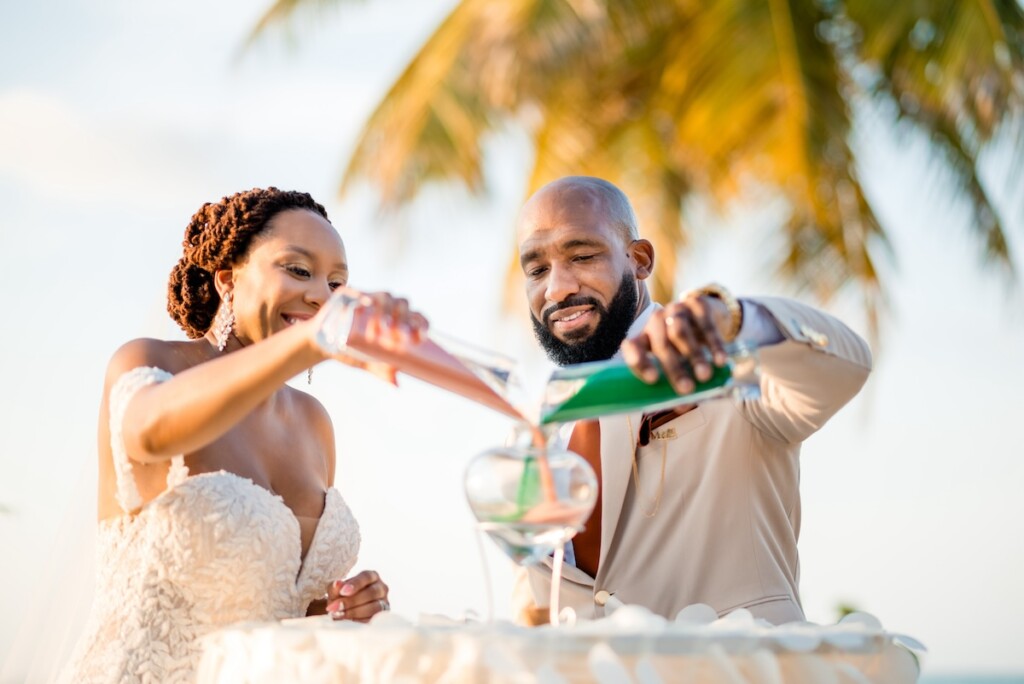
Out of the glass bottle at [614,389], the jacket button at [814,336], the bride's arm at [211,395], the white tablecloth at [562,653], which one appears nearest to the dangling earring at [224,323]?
the bride's arm at [211,395]

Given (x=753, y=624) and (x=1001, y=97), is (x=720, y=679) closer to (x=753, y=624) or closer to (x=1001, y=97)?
(x=753, y=624)

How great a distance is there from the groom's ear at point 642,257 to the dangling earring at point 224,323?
1428 millimetres

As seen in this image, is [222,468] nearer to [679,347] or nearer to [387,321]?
[387,321]

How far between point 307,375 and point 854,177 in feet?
26.6

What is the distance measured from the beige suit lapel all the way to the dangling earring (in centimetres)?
110

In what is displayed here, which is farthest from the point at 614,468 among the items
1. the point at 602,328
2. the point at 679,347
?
the point at 679,347

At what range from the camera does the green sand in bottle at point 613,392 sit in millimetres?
2004

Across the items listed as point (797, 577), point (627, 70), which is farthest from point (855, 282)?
point (797, 577)

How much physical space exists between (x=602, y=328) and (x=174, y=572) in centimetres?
168

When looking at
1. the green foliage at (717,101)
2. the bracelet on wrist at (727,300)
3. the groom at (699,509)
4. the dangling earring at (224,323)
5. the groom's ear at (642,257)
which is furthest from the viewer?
the green foliage at (717,101)

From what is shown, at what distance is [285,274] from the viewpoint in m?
3.05

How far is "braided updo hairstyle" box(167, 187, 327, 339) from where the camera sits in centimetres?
316

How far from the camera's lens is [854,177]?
1058cm

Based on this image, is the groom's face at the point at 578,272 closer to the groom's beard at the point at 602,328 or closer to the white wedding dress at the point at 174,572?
the groom's beard at the point at 602,328
